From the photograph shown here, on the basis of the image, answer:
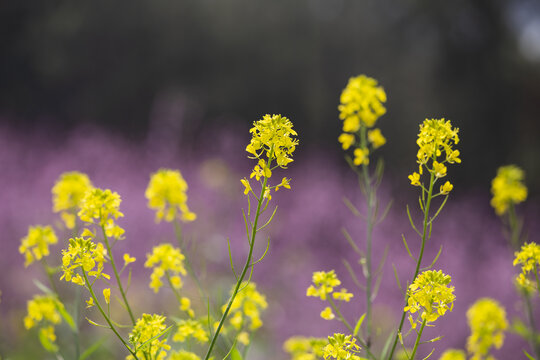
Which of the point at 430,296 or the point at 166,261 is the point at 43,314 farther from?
the point at 430,296

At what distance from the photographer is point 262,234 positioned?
5156mm

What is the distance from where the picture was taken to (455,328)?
13.7 feet

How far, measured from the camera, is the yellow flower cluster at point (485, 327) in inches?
70.4

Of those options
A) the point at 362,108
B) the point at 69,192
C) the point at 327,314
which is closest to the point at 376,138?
the point at 362,108

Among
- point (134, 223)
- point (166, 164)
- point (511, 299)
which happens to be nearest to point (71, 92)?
point (166, 164)

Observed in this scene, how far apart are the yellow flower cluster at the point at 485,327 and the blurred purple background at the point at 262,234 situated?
4.98 ft

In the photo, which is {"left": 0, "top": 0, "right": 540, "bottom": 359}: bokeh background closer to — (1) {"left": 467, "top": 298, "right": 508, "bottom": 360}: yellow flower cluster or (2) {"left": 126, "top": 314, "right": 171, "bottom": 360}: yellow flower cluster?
(1) {"left": 467, "top": 298, "right": 508, "bottom": 360}: yellow flower cluster

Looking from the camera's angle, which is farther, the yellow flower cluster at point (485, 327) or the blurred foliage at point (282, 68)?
the blurred foliage at point (282, 68)

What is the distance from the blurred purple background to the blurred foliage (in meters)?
2.35

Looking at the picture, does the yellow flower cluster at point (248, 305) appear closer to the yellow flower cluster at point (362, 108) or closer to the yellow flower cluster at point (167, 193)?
the yellow flower cluster at point (167, 193)

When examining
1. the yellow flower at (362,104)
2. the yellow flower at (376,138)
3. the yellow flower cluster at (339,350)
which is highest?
the yellow flower at (362,104)

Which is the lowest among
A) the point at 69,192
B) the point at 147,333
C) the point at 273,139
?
the point at 147,333

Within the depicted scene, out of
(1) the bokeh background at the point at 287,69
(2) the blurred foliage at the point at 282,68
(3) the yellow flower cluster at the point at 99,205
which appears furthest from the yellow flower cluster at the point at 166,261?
(2) the blurred foliage at the point at 282,68

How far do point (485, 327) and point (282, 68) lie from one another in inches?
319
